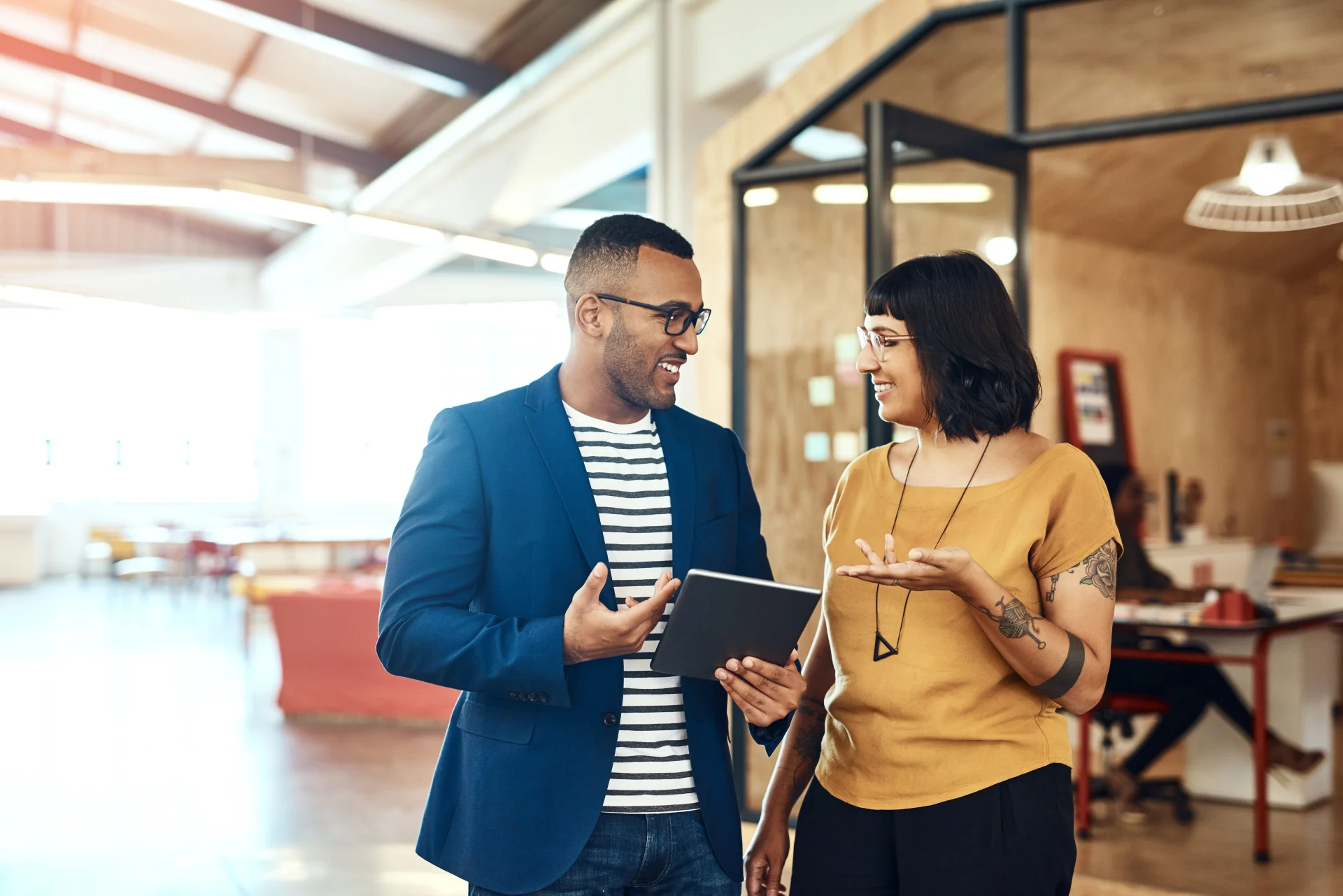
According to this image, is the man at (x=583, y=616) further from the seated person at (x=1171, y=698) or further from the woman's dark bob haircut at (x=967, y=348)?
the seated person at (x=1171, y=698)

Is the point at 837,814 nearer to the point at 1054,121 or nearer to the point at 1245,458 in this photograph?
the point at 1054,121

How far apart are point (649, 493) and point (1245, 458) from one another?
9.14 m

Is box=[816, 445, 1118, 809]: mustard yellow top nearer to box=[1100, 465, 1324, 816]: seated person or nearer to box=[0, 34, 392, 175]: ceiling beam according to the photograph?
box=[1100, 465, 1324, 816]: seated person

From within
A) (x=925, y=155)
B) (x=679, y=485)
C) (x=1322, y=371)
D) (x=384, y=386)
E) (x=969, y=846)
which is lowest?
(x=969, y=846)

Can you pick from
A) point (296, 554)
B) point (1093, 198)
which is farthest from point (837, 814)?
point (296, 554)

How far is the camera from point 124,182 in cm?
748

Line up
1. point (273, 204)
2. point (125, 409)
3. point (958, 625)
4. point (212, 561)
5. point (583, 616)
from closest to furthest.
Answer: point (583, 616)
point (958, 625)
point (273, 204)
point (212, 561)
point (125, 409)

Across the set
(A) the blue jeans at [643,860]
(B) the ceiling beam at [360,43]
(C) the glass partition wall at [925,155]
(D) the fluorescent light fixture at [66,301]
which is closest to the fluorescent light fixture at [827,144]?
(C) the glass partition wall at [925,155]

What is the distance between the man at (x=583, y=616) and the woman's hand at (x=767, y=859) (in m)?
0.06

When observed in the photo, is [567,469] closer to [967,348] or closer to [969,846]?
[967,348]

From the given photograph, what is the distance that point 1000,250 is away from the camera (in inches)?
192

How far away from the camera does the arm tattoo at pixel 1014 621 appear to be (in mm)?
1694

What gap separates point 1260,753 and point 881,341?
12.4 ft

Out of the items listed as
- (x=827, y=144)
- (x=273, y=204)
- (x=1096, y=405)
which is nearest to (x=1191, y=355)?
Answer: (x=1096, y=405)
